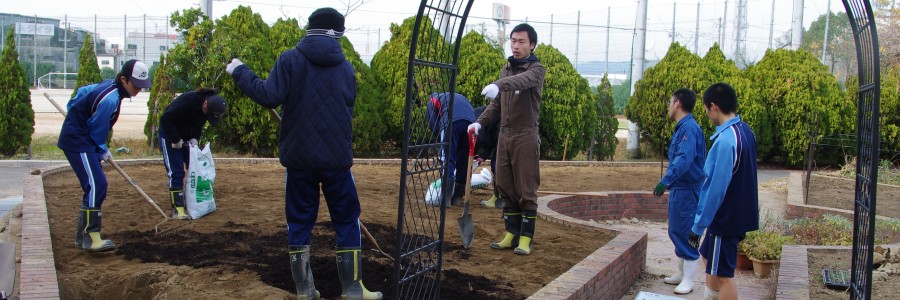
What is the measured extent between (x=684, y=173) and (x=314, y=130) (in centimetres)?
284

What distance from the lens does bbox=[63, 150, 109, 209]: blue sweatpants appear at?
5.91 m

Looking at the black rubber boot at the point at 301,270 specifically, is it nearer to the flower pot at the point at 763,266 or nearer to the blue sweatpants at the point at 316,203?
the blue sweatpants at the point at 316,203

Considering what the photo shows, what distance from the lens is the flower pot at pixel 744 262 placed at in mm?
7188

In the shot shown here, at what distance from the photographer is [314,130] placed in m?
4.32

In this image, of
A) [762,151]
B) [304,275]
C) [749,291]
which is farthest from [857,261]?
[762,151]

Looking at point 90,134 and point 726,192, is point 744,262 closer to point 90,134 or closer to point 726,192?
point 726,192

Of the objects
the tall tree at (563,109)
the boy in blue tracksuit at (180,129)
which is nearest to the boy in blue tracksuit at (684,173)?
the boy in blue tracksuit at (180,129)

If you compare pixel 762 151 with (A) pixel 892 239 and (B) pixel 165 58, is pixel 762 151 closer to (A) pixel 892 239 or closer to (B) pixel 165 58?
(A) pixel 892 239

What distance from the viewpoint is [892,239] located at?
25.3ft

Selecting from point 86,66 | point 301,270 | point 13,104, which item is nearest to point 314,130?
point 301,270

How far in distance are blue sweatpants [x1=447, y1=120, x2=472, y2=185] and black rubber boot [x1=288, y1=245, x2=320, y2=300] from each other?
4.26 metres

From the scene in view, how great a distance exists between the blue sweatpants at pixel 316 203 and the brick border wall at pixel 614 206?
4.91 meters

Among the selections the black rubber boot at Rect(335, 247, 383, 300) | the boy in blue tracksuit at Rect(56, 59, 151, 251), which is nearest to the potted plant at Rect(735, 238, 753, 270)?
the black rubber boot at Rect(335, 247, 383, 300)

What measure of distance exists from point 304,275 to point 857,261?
10.6 ft
